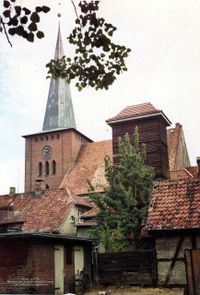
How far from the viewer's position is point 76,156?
5041 centimetres

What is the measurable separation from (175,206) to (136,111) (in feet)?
53.5

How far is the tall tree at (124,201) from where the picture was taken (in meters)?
23.2

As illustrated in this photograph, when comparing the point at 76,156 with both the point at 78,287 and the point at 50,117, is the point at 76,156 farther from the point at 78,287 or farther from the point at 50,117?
the point at 78,287

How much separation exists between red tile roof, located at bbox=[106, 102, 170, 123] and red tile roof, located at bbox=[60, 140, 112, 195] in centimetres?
957

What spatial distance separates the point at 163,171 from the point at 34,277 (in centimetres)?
1629

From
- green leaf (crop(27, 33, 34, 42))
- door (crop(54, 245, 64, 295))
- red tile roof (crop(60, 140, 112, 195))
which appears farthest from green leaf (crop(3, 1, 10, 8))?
red tile roof (crop(60, 140, 112, 195))

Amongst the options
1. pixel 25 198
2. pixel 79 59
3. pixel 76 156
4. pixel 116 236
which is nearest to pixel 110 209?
pixel 116 236

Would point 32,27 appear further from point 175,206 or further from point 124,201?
point 124,201

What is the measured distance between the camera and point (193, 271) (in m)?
11.4

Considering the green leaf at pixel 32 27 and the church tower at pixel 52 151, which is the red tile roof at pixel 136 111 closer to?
the church tower at pixel 52 151

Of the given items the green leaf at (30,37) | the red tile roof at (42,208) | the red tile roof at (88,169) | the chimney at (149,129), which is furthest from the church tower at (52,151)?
the green leaf at (30,37)

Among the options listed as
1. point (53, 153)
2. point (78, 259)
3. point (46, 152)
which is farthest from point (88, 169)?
point (78, 259)

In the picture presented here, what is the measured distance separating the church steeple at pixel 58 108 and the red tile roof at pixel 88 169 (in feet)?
18.1

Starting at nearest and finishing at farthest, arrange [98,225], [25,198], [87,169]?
[98,225] < [25,198] < [87,169]
